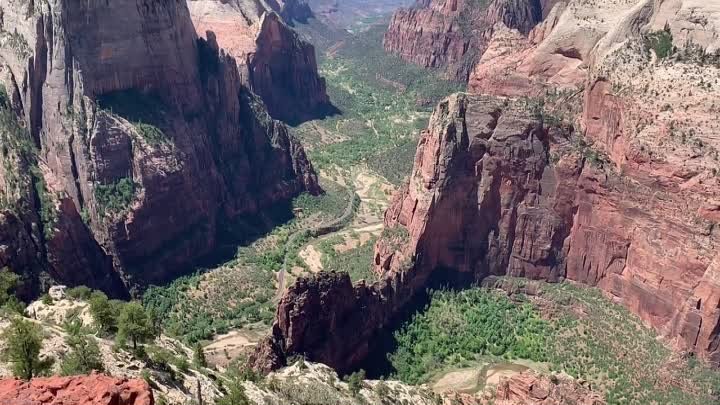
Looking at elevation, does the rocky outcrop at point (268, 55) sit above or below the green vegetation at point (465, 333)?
above

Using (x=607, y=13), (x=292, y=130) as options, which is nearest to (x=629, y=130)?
(x=607, y=13)

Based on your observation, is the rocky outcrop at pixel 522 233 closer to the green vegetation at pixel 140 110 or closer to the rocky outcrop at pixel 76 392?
the rocky outcrop at pixel 76 392

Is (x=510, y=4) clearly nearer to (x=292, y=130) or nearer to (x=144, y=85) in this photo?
(x=292, y=130)

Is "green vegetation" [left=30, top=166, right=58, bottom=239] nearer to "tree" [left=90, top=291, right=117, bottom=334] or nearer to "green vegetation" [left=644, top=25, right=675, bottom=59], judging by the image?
"tree" [left=90, top=291, right=117, bottom=334]

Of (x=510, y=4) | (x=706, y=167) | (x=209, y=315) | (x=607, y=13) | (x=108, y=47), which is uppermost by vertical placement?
(x=510, y=4)

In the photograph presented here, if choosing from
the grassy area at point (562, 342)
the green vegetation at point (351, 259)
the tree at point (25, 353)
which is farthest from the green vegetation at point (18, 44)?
the grassy area at point (562, 342)
